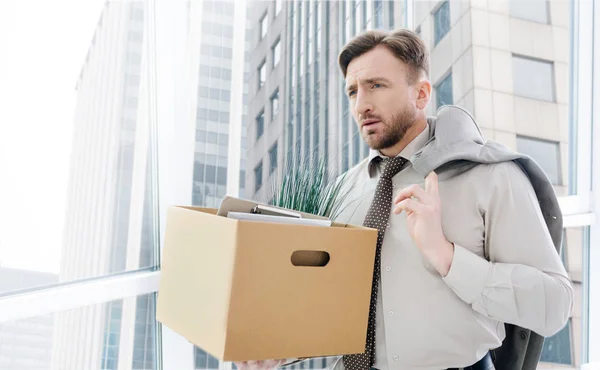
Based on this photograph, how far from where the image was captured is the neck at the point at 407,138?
1.53m

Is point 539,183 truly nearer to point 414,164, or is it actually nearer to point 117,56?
point 414,164

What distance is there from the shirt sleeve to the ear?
1.13 ft

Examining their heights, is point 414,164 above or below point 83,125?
below

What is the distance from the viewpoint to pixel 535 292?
1.20 metres

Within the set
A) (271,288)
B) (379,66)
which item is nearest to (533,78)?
(379,66)

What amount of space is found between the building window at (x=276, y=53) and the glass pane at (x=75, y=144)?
610 mm

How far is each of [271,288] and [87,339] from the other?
2.95 ft

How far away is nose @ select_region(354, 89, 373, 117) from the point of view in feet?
4.83

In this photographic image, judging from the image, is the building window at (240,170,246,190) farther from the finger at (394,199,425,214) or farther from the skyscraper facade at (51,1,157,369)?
the finger at (394,199,425,214)

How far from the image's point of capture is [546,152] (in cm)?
269

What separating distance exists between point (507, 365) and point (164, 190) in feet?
4.19

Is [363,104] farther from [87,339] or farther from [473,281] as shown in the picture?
[87,339]

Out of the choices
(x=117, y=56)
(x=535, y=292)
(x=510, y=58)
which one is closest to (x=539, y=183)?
(x=535, y=292)

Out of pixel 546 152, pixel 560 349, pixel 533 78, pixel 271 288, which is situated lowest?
pixel 560 349
